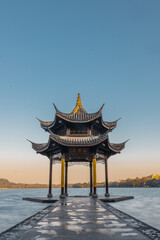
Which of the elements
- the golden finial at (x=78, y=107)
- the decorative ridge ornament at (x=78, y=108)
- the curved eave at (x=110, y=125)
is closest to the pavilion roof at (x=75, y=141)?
the curved eave at (x=110, y=125)

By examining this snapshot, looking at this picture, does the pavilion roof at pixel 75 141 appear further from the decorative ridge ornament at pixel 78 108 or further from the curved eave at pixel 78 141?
the decorative ridge ornament at pixel 78 108

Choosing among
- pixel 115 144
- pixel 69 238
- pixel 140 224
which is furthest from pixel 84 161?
pixel 69 238

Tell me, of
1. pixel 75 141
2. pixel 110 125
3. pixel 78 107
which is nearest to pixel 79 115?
pixel 78 107

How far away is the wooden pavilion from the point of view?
825 inches

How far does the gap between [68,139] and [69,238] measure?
15840mm

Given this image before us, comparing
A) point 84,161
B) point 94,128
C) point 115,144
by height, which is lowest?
point 84,161

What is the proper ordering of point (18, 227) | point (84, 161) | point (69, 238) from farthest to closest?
point (84, 161) → point (18, 227) → point (69, 238)

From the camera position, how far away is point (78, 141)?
21.2 meters

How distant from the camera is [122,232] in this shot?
269 inches

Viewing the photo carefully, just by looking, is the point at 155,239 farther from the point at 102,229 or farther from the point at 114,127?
the point at 114,127

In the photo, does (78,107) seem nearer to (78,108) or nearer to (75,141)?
(78,108)

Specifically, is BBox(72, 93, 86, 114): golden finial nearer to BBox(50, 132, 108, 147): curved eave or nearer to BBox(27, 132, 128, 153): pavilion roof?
BBox(27, 132, 128, 153): pavilion roof

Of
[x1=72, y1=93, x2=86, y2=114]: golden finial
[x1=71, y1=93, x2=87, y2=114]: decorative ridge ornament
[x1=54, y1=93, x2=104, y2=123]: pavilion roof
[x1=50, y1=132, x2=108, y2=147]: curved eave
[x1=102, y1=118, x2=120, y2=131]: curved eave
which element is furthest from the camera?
[x1=72, y1=93, x2=86, y2=114]: golden finial

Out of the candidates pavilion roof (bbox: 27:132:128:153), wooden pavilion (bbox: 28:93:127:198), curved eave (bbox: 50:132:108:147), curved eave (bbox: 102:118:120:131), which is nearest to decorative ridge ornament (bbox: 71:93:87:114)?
wooden pavilion (bbox: 28:93:127:198)
